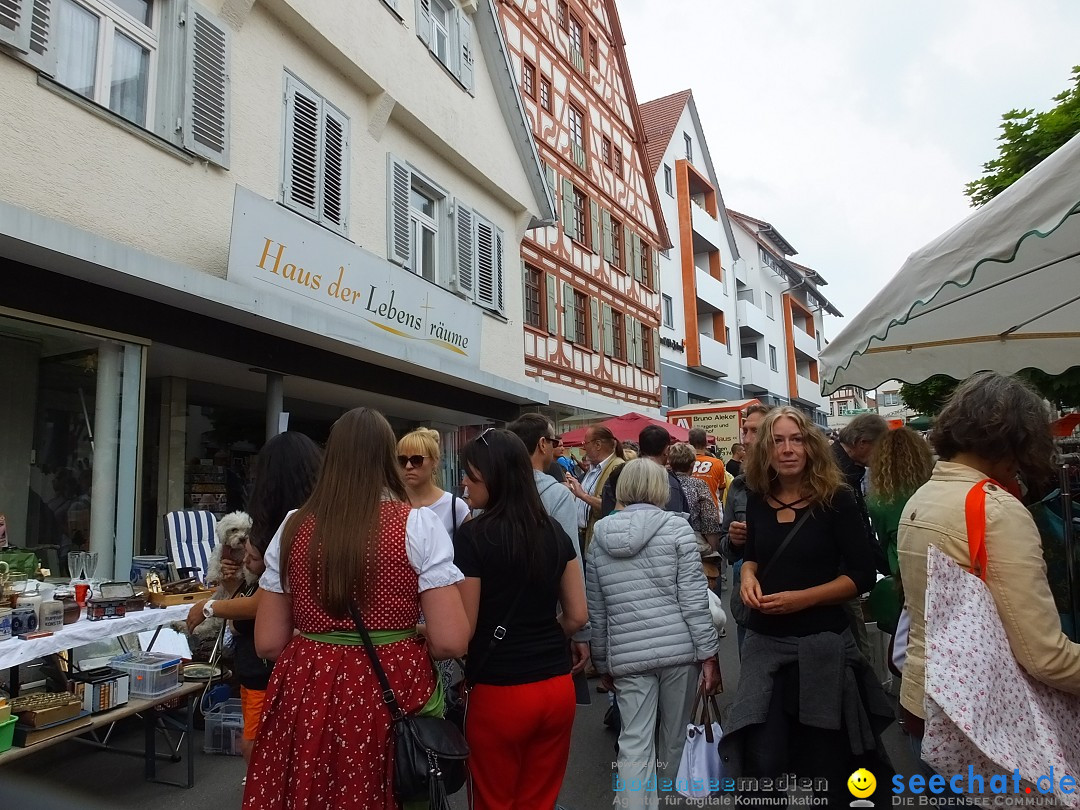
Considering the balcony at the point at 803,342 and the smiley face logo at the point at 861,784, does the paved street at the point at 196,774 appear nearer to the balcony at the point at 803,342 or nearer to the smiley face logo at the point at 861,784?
the smiley face logo at the point at 861,784

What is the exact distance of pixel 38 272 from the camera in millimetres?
5297

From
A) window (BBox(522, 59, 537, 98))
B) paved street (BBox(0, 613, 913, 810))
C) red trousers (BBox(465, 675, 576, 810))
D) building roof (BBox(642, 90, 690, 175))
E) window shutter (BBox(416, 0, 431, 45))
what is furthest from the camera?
building roof (BBox(642, 90, 690, 175))

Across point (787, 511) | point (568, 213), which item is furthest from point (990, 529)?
point (568, 213)

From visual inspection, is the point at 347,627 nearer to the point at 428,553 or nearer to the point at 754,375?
the point at 428,553

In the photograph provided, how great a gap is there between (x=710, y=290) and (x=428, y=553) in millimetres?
27744

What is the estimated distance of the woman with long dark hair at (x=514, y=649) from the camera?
101 inches

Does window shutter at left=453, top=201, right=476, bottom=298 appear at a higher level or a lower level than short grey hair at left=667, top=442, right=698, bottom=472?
higher

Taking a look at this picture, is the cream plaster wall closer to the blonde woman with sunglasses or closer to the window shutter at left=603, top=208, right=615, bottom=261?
the blonde woman with sunglasses

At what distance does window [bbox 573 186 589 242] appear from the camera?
18328 millimetres

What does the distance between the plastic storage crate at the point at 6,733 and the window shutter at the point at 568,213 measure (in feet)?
50.5

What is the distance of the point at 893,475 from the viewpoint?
12.2 feet

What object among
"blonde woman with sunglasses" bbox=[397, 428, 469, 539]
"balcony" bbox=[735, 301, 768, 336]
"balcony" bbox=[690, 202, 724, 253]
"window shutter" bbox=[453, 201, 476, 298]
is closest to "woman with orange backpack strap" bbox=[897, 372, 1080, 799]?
"blonde woman with sunglasses" bbox=[397, 428, 469, 539]

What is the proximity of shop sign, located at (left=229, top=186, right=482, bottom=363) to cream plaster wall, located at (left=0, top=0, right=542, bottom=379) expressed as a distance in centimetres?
47

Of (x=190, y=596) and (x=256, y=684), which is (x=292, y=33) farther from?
(x=256, y=684)
